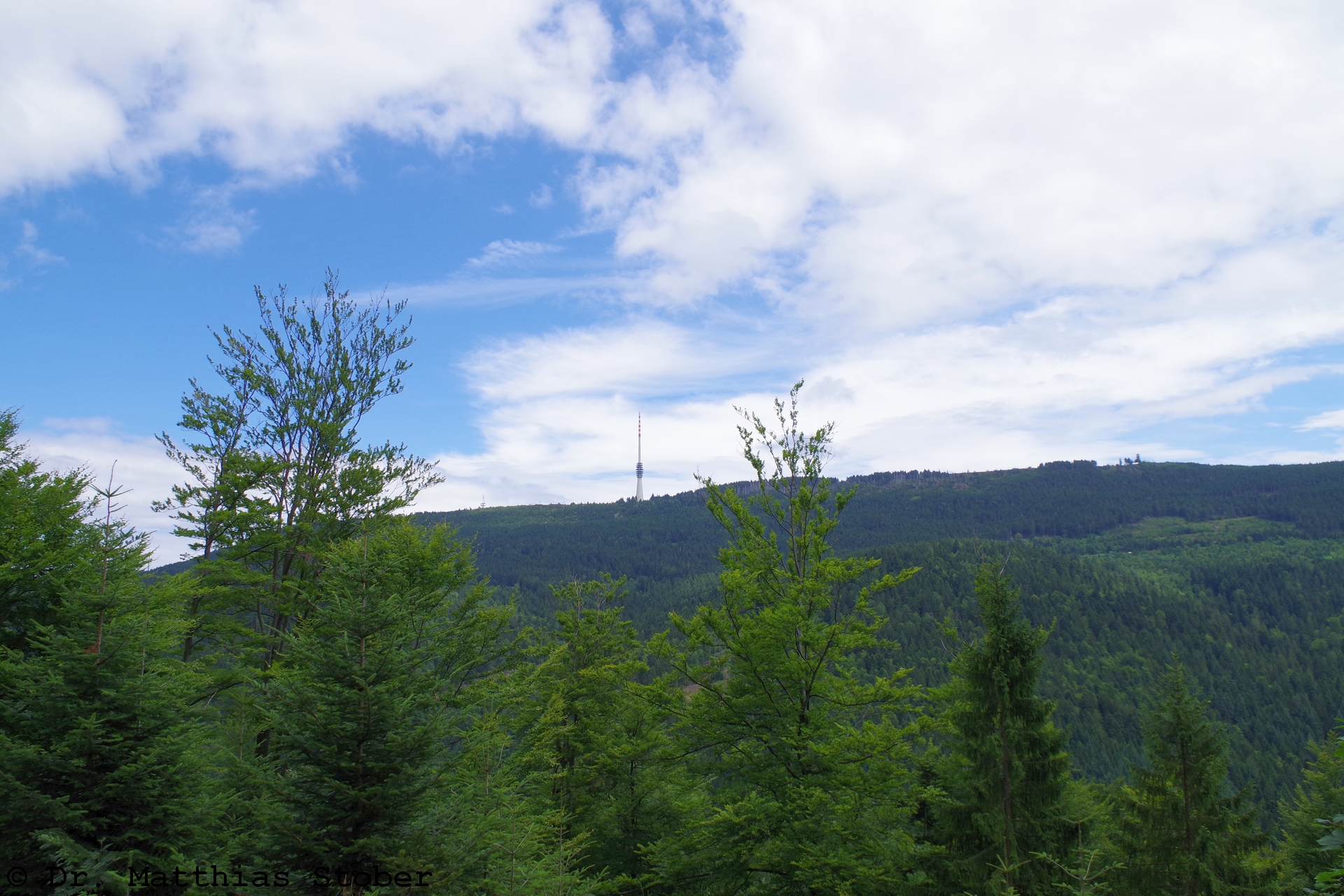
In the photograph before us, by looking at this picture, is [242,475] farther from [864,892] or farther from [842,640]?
[864,892]

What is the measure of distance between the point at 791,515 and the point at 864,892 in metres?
6.68

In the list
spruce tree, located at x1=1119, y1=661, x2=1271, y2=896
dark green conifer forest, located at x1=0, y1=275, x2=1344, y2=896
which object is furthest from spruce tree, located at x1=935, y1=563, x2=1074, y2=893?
spruce tree, located at x1=1119, y1=661, x2=1271, y2=896

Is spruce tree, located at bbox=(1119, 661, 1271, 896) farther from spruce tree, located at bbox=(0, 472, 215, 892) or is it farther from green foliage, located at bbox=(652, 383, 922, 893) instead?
spruce tree, located at bbox=(0, 472, 215, 892)

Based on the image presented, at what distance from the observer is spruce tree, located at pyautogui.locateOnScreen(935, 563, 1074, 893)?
12.6 metres

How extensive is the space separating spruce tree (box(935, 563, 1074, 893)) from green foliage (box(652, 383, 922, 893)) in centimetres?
118

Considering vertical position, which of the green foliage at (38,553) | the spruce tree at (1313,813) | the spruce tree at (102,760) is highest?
the green foliage at (38,553)

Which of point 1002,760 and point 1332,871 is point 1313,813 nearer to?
point 1002,760

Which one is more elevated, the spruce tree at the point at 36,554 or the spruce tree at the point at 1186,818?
the spruce tree at the point at 36,554

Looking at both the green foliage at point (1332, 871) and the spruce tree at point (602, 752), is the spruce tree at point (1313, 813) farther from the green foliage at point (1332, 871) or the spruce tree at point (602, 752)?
the green foliage at point (1332, 871)

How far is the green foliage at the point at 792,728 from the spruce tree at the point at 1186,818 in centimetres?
608

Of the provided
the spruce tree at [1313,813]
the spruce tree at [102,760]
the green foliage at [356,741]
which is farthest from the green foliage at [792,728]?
the spruce tree at [1313,813]

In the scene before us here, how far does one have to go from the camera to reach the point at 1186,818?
14867 millimetres

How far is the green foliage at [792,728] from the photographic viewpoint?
1129 centimetres

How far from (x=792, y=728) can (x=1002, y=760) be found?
4.41 meters
